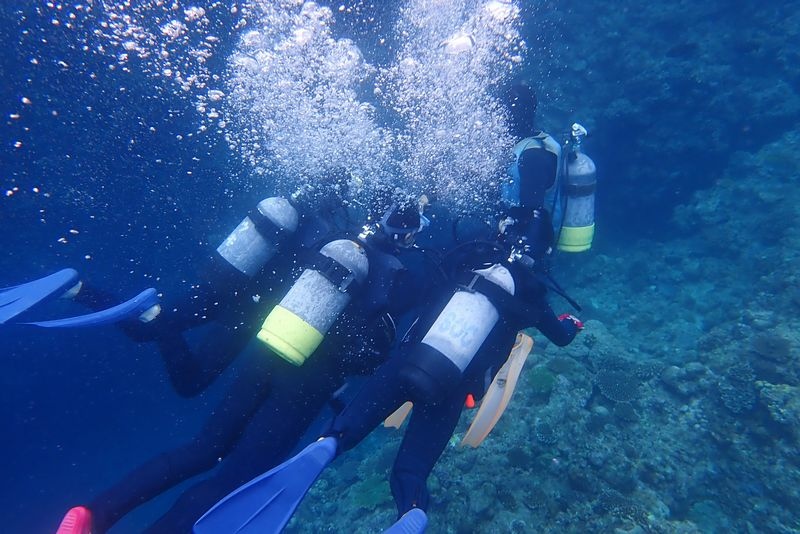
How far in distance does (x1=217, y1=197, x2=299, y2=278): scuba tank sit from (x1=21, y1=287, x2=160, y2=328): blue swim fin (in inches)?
32.7

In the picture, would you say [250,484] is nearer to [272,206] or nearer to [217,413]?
[217,413]

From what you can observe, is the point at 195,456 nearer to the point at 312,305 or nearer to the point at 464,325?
the point at 312,305

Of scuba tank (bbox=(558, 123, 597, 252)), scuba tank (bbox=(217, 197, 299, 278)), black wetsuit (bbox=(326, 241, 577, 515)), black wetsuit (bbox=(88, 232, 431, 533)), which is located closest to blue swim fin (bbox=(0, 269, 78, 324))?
scuba tank (bbox=(217, 197, 299, 278))

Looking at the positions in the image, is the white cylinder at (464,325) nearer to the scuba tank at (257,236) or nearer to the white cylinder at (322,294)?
the white cylinder at (322,294)

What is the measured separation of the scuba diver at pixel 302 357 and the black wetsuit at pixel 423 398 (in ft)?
1.15

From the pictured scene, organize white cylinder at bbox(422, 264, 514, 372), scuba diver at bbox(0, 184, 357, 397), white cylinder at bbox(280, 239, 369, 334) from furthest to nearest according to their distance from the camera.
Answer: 1. scuba diver at bbox(0, 184, 357, 397)
2. white cylinder at bbox(280, 239, 369, 334)
3. white cylinder at bbox(422, 264, 514, 372)

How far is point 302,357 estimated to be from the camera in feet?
11.6

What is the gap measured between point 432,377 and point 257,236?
2.50m

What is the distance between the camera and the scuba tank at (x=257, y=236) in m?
4.52

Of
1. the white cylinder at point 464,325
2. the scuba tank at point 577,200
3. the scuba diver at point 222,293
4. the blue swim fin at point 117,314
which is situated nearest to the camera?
the white cylinder at point 464,325

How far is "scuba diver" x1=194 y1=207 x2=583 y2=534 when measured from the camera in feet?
9.87

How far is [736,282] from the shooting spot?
364 inches

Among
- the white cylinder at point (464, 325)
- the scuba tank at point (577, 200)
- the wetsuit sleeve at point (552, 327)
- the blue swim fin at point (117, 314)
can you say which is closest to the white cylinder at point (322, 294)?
the white cylinder at point (464, 325)

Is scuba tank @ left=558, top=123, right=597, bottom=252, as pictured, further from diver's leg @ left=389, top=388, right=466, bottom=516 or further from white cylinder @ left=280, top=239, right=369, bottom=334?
white cylinder @ left=280, top=239, right=369, bottom=334
